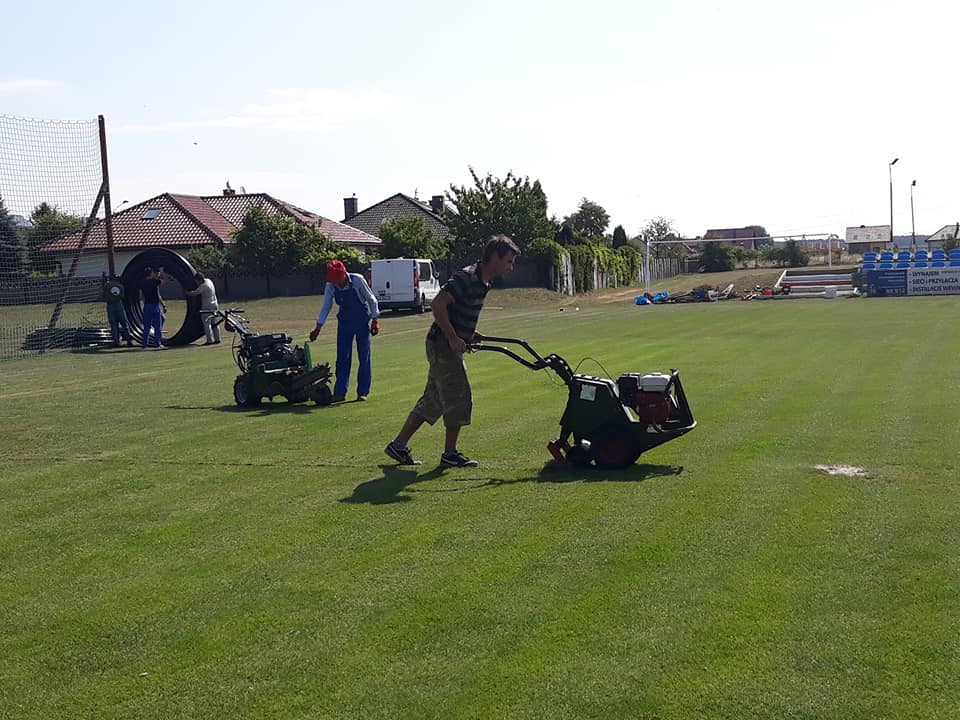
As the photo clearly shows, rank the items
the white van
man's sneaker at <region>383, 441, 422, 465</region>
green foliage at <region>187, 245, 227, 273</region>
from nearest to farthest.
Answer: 1. man's sneaker at <region>383, 441, 422, 465</region>
2. the white van
3. green foliage at <region>187, 245, 227, 273</region>

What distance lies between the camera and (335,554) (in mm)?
6355

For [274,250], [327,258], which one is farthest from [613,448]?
[274,250]

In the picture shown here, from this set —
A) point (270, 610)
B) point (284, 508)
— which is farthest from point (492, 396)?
point (270, 610)

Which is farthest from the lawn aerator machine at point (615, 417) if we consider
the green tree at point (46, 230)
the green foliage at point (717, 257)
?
the green foliage at point (717, 257)

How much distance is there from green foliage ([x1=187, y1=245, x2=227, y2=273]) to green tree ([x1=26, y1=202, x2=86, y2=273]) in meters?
22.0

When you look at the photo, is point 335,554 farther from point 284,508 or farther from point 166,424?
point 166,424

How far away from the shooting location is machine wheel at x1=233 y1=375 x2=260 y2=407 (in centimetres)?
1317

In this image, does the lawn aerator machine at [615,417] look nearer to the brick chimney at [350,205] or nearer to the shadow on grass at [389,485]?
the shadow on grass at [389,485]

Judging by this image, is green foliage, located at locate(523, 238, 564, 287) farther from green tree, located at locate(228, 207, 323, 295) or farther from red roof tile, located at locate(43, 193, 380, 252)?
green tree, located at locate(228, 207, 323, 295)

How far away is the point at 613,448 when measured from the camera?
28.0 ft

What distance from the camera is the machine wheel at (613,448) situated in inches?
334

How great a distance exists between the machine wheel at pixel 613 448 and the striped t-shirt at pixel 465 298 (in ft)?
4.31

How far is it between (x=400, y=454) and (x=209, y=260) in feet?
141

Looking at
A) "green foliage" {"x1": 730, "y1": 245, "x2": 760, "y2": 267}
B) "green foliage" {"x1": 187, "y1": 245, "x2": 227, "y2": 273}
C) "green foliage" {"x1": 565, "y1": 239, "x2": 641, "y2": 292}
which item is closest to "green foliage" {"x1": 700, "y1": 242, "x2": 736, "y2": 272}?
"green foliage" {"x1": 730, "y1": 245, "x2": 760, "y2": 267}
